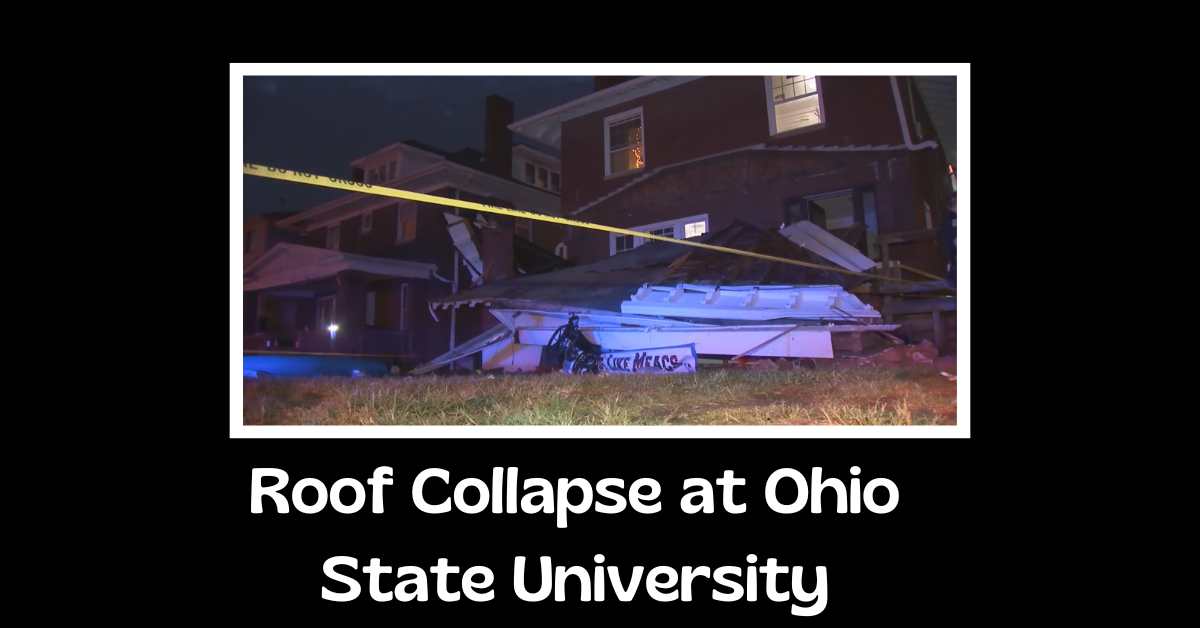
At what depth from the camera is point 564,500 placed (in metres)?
2.25

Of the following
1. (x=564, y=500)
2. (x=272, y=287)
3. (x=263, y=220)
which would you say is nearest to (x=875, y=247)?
(x=564, y=500)

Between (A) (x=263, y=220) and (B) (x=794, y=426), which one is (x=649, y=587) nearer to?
(B) (x=794, y=426)

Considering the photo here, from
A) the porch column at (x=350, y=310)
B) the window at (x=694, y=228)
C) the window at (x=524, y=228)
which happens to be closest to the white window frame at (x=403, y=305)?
the porch column at (x=350, y=310)

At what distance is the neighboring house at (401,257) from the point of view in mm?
7773

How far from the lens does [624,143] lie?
24.2ft

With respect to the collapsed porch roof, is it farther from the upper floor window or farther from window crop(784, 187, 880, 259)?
window crop(784, 187, 880, 259)

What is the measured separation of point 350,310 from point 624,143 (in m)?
4.59

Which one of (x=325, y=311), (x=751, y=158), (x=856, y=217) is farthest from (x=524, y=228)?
(x=856, y=217)

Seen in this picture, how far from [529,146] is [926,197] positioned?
630 cm

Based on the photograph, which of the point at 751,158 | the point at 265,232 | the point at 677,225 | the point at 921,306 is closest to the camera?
the point at 921,306

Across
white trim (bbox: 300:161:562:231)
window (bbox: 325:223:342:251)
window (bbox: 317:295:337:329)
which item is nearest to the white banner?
white trim (bbox: 300:161:562:231)

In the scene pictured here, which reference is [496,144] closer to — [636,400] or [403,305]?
[403,305]

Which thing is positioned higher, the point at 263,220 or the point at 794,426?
the point at 263,220

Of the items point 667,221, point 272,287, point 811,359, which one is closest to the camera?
point 811,359
